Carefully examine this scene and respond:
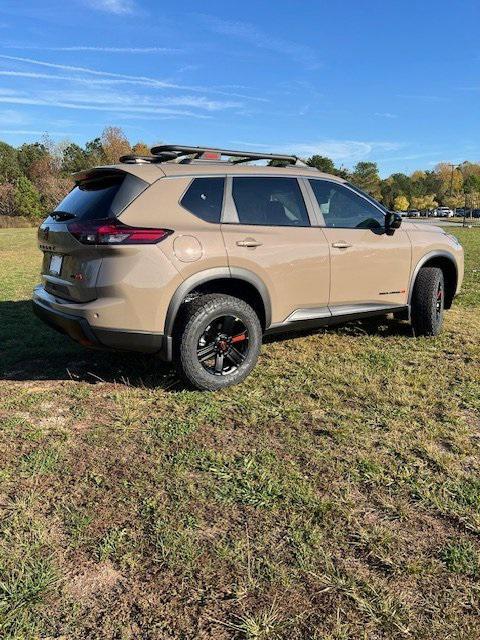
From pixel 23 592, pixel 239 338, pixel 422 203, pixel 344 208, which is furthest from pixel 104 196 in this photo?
pixel 422 203

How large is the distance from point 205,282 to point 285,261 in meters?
0.75

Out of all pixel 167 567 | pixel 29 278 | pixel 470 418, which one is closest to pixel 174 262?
pixel 167 567

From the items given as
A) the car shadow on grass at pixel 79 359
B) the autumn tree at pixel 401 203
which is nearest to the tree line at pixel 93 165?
the autumn tree at pixel 401 203

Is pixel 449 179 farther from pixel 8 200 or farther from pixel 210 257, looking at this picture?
pixel 210 257

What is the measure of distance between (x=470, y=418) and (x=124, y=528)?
2.44m

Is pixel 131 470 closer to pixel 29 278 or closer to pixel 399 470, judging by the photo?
pixel 399 470

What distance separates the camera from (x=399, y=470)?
9.30 ft

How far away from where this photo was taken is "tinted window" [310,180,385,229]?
183 inches

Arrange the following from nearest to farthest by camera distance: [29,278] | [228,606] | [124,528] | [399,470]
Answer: [228,606] < [124,528] < [399,470] < [29,278]

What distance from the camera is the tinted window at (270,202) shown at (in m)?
4.12

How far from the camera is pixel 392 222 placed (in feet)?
16.1

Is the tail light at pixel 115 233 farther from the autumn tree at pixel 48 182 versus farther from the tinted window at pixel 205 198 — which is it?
the autumn tree at pixel 48 182

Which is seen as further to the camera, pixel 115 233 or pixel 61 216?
pixel 61 216

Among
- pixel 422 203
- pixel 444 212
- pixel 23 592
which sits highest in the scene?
pixel 422 203
